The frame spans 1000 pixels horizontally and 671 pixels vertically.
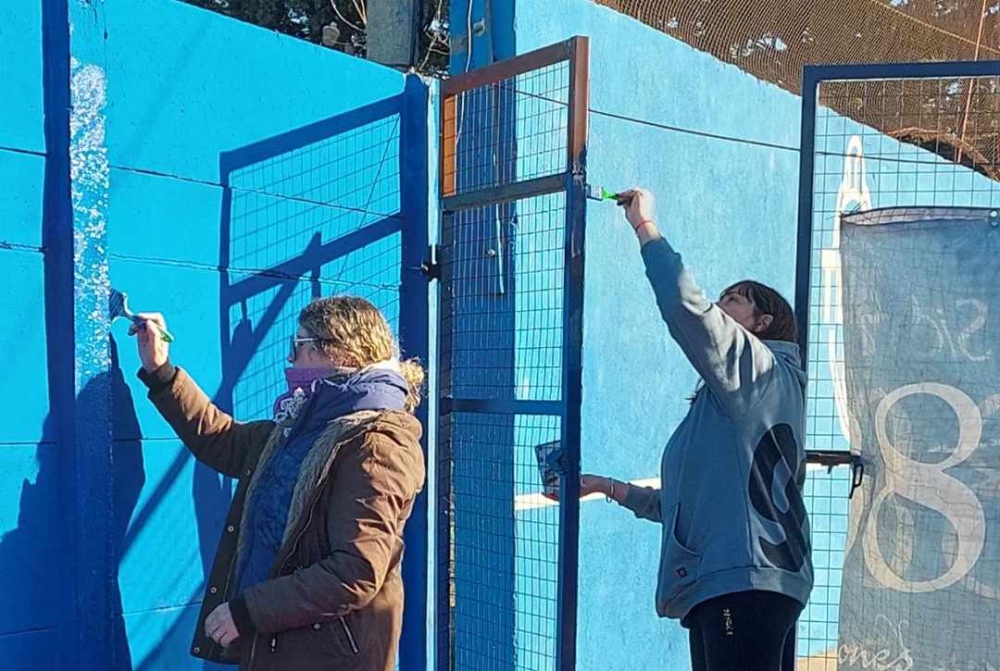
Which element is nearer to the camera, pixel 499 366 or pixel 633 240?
pixel 499 366

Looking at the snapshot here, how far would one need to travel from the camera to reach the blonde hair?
276cm

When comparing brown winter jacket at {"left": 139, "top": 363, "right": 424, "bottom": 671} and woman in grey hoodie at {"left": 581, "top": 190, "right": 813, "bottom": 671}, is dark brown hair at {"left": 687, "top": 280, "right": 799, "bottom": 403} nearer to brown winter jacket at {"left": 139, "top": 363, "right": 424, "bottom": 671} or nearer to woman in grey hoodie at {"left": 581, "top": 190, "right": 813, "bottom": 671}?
woman in grey hoodie at {"left": 581, "top": 190, "right": 813, "bottom": 671}

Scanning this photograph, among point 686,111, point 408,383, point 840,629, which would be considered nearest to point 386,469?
point 408,383

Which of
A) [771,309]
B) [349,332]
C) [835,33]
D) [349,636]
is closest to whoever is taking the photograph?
[349,636]

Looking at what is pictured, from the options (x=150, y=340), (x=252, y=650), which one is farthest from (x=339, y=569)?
(x=150, y=340)

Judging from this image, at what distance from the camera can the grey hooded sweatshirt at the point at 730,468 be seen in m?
2.86

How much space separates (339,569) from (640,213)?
1.14 metres

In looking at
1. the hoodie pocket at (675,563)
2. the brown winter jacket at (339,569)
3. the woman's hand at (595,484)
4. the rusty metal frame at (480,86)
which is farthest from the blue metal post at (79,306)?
the hoodie pocket at (675,563)

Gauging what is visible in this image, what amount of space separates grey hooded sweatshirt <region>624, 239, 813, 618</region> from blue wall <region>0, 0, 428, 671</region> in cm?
113

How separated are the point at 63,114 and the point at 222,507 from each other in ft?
3.71

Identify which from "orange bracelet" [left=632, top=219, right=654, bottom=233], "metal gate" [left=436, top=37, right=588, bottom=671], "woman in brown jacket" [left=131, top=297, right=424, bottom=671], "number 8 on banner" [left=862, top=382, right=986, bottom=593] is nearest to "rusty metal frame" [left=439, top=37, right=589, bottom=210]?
"metal gate" [left=436, top=37, right=588, bottom=671]

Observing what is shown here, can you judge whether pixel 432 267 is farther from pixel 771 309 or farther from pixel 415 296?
pixel 771 309

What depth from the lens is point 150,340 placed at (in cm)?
291

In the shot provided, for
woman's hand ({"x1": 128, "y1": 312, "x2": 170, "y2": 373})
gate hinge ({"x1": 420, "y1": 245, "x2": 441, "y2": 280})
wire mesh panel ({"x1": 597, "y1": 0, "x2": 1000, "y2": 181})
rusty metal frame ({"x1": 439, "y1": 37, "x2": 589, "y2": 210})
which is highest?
wire mesh panel ({"x1": 597, "y1": 0, "x2": 1000, "y2": 181})
